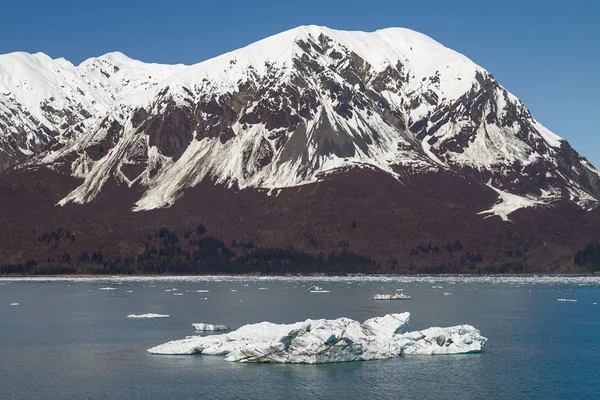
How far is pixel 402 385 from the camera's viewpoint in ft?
332

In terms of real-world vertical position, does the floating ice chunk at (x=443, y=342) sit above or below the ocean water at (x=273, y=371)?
above

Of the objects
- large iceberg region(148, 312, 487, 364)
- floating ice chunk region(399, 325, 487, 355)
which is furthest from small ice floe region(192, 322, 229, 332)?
floating ice chunk region(399, 325, 487, 355)

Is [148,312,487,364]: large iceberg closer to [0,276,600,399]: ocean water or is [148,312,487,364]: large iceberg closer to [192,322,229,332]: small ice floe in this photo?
[0,276,600,399]: ocean water

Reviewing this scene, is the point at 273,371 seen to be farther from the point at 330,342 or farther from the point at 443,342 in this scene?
the point at 443,342

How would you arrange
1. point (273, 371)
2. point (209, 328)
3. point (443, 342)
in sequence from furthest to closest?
point (209, 328), point (443, 342), point (273, 371)

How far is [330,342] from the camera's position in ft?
371

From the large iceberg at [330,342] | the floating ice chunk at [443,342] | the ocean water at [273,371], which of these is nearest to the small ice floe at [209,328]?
the ocean water at [273,371]

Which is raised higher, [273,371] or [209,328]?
[209,328]

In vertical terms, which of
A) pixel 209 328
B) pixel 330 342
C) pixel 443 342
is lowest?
pixel 443 342

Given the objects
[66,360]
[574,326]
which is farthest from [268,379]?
[574,326]

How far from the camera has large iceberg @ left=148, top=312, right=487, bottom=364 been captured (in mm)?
113688

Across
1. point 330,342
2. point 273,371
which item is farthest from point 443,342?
point 273,371

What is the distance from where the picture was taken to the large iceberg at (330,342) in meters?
114

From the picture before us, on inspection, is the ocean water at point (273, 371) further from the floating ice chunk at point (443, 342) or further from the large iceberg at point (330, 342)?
the floating ice chunk at point (443, 342)
